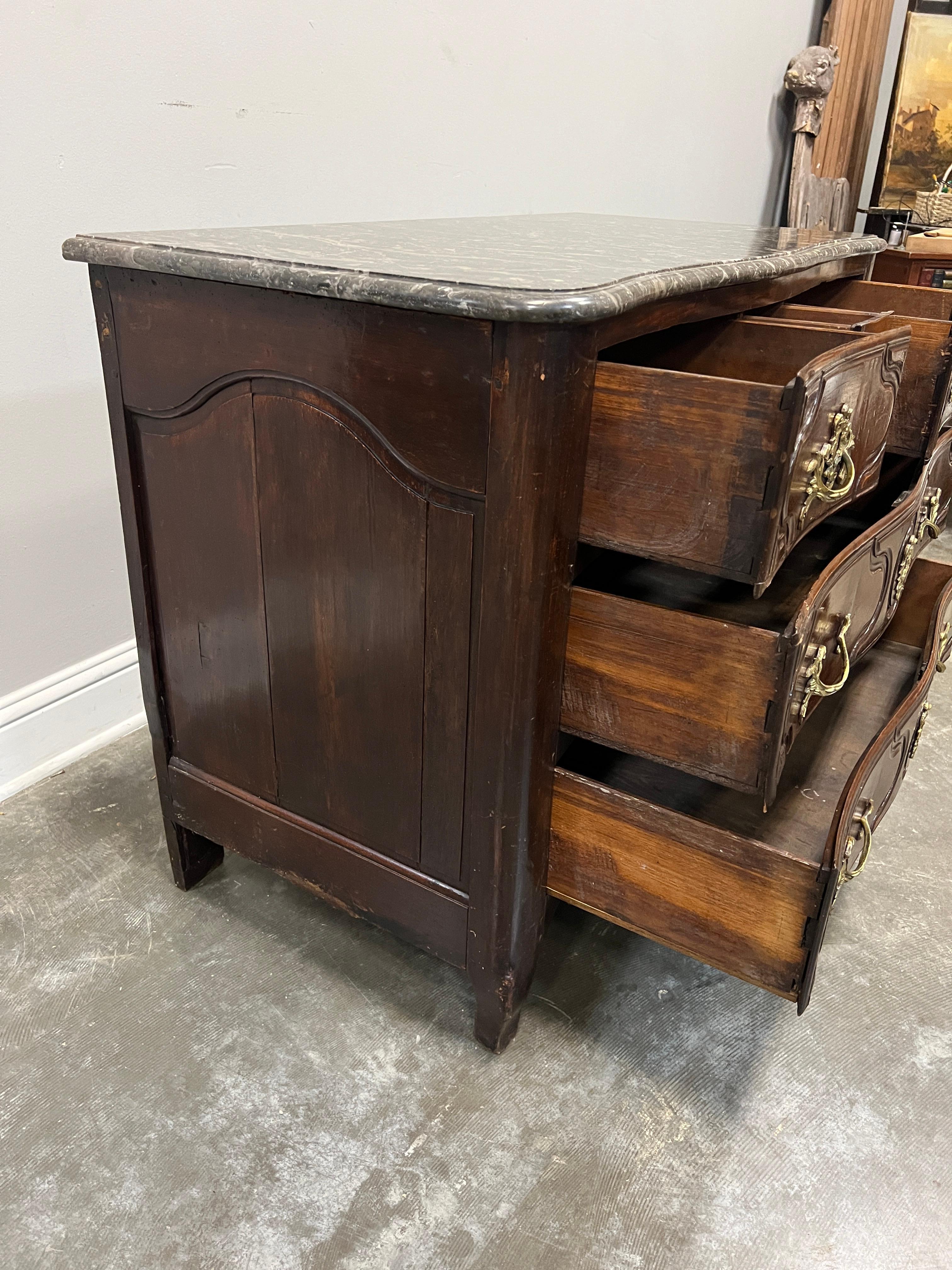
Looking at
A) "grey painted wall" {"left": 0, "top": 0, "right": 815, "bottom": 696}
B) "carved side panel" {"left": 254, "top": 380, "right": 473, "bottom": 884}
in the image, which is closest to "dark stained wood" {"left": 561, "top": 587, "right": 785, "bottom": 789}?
"carved side panel" {"left": 254, "top": 380, "right": 473, "bottom": 884}

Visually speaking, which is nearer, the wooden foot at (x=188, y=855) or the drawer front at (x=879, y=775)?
the drawer front at (x=879, y=775)

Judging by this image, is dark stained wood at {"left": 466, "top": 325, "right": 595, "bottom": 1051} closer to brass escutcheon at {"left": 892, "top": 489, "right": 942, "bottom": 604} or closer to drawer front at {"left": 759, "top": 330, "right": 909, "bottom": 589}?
drawer front at {"left": 759, "top": 330, "right": 909, "bottom": 589}

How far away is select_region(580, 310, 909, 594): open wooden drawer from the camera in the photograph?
0.64m

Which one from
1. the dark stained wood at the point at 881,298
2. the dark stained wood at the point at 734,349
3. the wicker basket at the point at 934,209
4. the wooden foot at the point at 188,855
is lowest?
the wooden foot at the point at 188,855

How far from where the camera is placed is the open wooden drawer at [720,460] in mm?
638

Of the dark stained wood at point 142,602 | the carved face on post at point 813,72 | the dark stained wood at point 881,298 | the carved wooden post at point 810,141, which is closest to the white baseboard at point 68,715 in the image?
the dark stained wood at point 142,602

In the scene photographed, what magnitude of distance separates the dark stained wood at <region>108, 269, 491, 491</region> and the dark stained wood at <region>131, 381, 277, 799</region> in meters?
0.04

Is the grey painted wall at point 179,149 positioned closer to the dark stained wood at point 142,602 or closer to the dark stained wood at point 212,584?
the dark stained wood at point 142,602

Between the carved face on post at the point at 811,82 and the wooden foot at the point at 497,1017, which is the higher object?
the carved face on post at the point at 811,82

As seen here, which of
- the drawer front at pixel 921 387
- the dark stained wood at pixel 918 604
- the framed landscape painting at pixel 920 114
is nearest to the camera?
the drawer front at pixel 921 387

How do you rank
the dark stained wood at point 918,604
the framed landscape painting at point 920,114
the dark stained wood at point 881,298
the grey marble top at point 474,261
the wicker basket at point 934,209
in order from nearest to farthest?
1. the grey marble top at point 474,261
2. the dark stained wood at point 881,298
3. the dark stained wood at point 918,604
4. the wicker basket at point 934,209
5. the framed landscape painting at point 920,114

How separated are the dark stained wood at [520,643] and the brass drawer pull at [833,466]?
0.59ft

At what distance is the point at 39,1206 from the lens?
0.78m

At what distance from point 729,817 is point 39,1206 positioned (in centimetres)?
70
